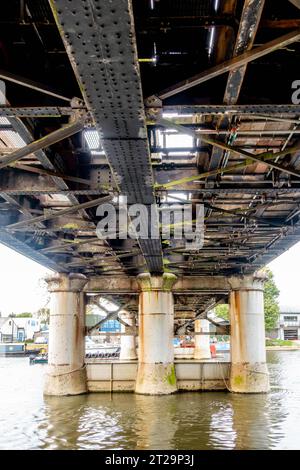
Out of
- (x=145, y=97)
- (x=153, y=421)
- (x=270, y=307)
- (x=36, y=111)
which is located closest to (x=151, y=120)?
(x=145, y=97)

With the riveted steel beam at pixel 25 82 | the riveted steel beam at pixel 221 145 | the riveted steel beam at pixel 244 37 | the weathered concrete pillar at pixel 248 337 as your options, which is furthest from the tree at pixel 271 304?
the riveted steel beam at pixel 25 82

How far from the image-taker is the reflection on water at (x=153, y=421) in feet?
46.2

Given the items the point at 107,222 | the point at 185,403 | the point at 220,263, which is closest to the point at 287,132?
the point at 107,222

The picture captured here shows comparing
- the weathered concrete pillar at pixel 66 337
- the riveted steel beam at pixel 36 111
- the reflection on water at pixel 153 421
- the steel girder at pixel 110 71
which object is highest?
the riveted steel beam at pixel 36 111

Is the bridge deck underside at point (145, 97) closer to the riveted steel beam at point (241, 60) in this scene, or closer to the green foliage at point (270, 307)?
the riveted steel beam at point (241, 60)

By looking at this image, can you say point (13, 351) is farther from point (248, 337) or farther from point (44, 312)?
point (248, 337)

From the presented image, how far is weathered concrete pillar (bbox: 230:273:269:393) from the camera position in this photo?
23.5 m

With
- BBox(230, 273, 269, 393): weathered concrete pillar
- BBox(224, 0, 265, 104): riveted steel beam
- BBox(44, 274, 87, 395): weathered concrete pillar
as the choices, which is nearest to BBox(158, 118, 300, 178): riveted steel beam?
BBox(224, 0, 265, 104): riveted steel beam

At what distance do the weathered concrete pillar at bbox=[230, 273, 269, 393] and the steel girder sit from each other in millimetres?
17579

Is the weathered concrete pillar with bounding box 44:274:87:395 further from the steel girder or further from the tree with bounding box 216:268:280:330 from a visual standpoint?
the tree with bounding box 216:268:280:330

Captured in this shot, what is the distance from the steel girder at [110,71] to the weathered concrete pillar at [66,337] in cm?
1691

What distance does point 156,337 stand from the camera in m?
23.3

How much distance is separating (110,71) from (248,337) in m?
20.7
